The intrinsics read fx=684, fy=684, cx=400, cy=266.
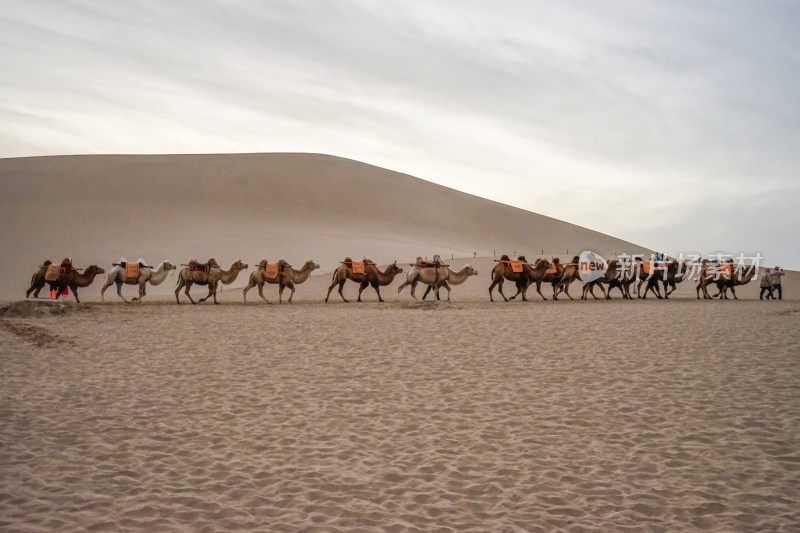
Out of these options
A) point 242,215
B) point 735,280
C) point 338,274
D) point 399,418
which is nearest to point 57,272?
point 338,274

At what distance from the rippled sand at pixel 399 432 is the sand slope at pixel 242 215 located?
26.9m

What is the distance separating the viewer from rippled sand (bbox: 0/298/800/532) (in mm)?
5383

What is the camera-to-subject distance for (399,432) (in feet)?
25.1

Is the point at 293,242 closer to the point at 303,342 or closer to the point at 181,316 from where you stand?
the point at 181,316

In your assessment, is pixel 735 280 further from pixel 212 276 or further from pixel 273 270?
pixel 212 276

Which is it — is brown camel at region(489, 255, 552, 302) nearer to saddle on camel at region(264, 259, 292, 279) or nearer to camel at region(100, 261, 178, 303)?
saddle on camel at region(264, 259, 292, 279)

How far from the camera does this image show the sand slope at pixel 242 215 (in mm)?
45625

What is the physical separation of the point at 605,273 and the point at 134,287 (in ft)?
80.6

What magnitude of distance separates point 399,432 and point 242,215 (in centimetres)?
5384

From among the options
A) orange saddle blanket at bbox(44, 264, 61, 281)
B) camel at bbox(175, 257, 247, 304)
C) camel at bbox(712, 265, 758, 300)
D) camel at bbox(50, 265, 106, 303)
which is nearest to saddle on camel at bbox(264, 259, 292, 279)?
camel at bbox(175, 257, 247, 304)

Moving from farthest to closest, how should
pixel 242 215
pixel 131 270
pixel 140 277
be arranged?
pixel 242 215 → pixel 140 277 → pixel 131 270

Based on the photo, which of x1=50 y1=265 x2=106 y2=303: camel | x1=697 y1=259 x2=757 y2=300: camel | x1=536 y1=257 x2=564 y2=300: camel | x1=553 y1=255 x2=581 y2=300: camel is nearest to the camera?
x1=50 y1=265 x2=106 y2=303: camel

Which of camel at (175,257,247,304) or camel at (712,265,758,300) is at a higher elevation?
camel at (712,265,758,300)

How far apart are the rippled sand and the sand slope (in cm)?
2694
